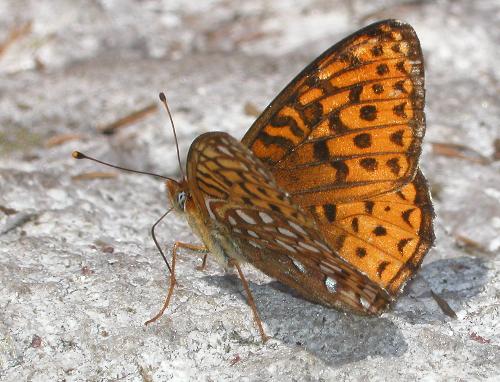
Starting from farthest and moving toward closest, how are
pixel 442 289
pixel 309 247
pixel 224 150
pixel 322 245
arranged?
pixel 442 289 < pixel 309 247 < pixel 322 245 < pixel 224 150

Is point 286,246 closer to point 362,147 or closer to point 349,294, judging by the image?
point 349,294

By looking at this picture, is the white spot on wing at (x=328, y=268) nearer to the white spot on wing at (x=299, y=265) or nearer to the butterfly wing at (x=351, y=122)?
the white spot on wing at (x=299, y=265)

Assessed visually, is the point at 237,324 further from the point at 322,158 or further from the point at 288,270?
the point at 322,158

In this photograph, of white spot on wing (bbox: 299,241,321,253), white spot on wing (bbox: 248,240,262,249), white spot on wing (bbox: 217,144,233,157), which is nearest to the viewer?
white spot on wing (bbox: 217,144,233,157)

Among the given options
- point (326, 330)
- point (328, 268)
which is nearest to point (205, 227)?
point (328, 268)

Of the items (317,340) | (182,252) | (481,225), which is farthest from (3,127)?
(481,225)

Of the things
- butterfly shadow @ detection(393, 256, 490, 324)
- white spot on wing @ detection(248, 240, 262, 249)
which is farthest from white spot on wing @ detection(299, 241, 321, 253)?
butterfly shadow @ detection(393, 256, 490, 324)

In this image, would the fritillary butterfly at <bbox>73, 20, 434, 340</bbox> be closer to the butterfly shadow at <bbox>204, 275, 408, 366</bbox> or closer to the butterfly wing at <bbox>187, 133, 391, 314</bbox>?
the butterfly wing at <bbox>187, 133, 391, 314</bbox>
